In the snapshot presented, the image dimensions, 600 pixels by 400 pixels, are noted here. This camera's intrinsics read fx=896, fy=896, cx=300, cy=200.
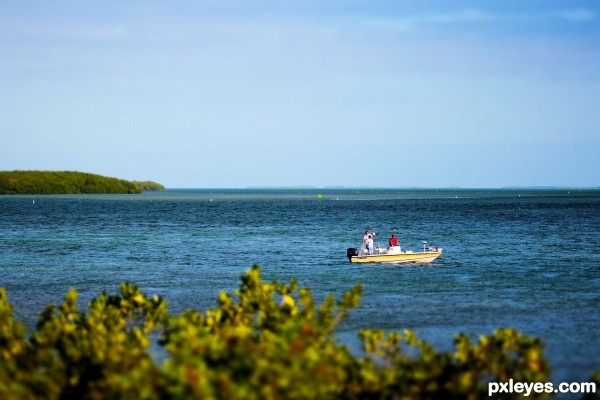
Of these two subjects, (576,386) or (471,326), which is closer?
(576,386)

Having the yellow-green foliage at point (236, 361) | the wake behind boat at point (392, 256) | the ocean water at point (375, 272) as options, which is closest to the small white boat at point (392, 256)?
the wake behind boat at point (392, 256)

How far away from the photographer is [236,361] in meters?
13.2

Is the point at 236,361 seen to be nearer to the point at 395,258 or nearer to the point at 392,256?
the point at 392,256

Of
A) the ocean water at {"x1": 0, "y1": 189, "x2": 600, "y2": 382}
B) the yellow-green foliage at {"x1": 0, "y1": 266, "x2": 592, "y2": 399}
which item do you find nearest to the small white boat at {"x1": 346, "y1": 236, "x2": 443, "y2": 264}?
the ocean water at {"x1": 0, "y1": 189, "x2": 600, "y2": 382}

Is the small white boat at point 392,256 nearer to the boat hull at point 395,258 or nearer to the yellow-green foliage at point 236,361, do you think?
the boat hull at point 395,258

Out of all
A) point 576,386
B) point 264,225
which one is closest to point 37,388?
point 576,386

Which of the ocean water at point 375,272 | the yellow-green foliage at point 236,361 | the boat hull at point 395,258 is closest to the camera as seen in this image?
the yellow-green foliage at point 236,361

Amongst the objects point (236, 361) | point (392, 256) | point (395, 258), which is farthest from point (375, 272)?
point (236, 361)

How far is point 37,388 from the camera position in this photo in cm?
1464

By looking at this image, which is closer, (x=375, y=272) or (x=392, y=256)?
(x=375, y=272)

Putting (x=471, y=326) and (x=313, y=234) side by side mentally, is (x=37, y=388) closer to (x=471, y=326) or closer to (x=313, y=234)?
(x=471, y=326)

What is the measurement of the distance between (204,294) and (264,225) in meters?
65.5

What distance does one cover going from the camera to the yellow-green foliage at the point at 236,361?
12.5 meters

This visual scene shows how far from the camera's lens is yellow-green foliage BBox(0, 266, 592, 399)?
1245cm
